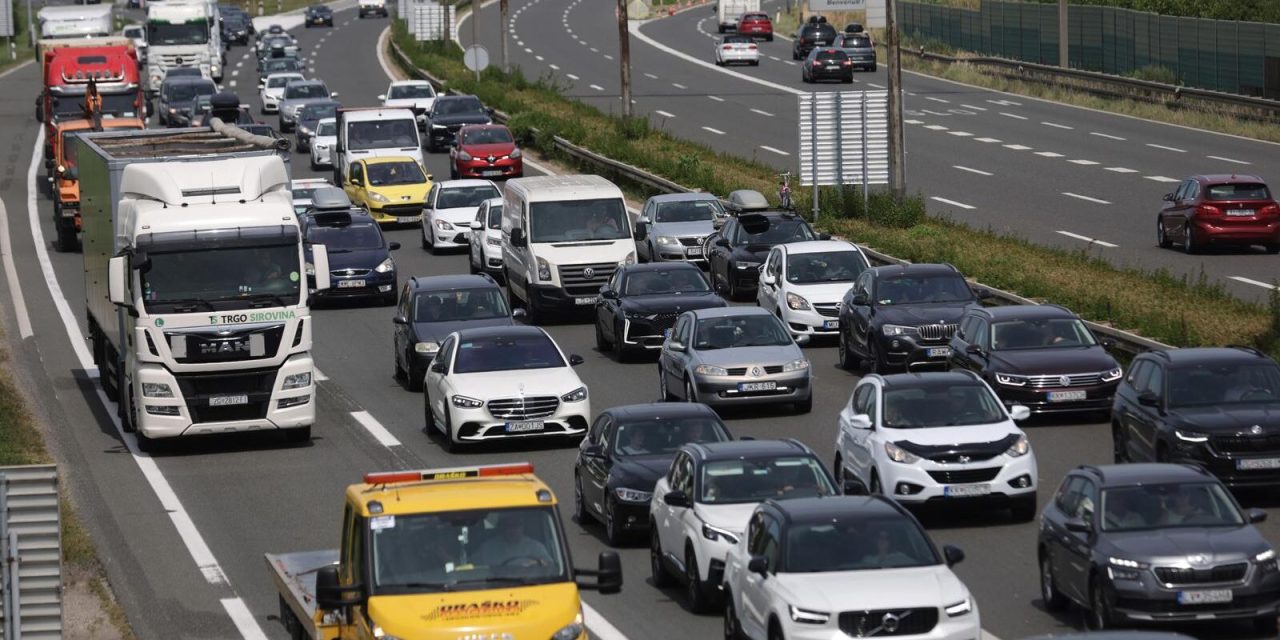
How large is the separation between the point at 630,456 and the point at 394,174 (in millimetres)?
30079

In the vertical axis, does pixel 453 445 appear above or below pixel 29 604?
below

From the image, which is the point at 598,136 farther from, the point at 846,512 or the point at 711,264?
the point at 846,512

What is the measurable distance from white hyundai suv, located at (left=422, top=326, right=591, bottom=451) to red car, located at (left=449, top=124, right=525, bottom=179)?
93.9ft

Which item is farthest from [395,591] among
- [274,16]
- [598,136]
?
[274,16]

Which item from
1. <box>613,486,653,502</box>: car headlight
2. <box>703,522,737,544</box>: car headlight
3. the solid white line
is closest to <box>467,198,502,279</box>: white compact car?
the solid white line

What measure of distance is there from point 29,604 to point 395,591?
2.41 meters

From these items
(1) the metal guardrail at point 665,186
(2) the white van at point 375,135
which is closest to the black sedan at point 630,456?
(1) the metal guardrail at point 665,186

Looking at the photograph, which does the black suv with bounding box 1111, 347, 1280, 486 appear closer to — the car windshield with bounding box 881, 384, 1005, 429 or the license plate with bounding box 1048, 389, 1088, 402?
the car windshield with bounding box 881, 384, 1005, 429

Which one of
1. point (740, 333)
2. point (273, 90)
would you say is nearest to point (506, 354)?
point (740, 333)

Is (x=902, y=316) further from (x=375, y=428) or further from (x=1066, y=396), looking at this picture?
(x=375, y=428)

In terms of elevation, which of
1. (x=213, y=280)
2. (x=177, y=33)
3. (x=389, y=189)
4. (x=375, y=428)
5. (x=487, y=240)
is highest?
(x=177, y=33)

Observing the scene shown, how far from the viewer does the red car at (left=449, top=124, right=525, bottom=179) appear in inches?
2176

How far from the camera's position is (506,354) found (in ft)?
87.6

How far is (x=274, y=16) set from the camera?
486ft
